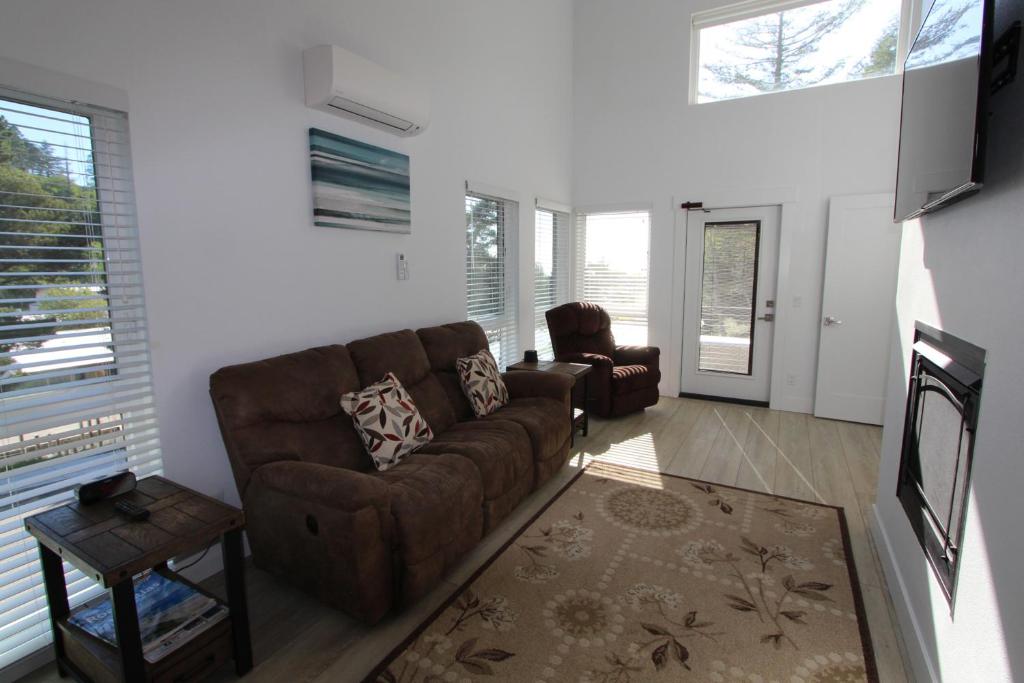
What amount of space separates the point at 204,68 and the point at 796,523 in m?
3.58

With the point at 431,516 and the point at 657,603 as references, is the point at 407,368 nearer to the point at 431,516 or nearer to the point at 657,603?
the point at 431,516

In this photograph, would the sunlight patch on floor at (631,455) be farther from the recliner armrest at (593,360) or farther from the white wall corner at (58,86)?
the white wall corner at (58,86)

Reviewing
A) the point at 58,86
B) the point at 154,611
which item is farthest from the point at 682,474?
the point at 58,86

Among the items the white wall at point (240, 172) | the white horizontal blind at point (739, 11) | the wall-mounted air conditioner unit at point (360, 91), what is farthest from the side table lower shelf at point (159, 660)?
the white horizontal blind at point (739, 11)

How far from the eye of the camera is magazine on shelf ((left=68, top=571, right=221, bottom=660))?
161 cm

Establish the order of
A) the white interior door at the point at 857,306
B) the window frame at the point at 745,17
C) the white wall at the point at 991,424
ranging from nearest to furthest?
1. the white wall at the point at 991,424
2. the window frame at the point at 745,17
3. the white interior door at the point at 857,306

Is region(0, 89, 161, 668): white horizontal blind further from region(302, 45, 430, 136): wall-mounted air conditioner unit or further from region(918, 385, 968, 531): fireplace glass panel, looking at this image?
region(918, 385, 968, 531): fireplace glass panel

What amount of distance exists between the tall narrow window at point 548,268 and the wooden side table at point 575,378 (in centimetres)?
75

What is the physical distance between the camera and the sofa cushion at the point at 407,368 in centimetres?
269

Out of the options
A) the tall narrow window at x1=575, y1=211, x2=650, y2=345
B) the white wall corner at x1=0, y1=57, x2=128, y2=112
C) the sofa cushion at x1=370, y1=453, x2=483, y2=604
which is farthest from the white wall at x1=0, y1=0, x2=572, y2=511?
the tall narrow window at x1=575, y1=211, x2=650, y2=345

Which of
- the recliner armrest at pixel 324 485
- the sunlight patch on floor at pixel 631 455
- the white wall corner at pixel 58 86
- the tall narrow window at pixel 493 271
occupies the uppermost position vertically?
the white wall corner at pixel 58 86

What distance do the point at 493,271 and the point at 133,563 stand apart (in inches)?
131

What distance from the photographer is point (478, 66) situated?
3.88m

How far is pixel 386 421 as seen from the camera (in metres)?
2.47
